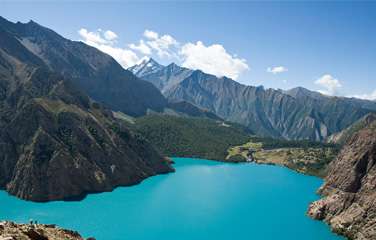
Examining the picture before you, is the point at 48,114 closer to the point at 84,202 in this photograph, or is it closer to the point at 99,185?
the point at 99,185

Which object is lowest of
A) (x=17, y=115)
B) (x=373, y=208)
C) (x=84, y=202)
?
(x=84, y=202)

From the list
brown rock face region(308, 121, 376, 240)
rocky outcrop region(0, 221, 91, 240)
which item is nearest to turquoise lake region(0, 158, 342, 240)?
brown rock face region(308, 121, 376, 240)

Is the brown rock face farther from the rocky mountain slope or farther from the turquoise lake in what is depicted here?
the rocky mountain slope

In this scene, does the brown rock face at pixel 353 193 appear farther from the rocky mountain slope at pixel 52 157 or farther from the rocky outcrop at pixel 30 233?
the rocky outcrop at pixel 30 233

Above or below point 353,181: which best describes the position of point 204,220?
below

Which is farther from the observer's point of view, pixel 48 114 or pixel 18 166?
pixel 48 114

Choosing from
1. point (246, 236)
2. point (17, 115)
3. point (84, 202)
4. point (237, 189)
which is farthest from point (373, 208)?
point (17, 115)

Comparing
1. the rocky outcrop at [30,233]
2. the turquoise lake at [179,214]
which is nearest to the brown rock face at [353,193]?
the turquoise lake at [179,214]
